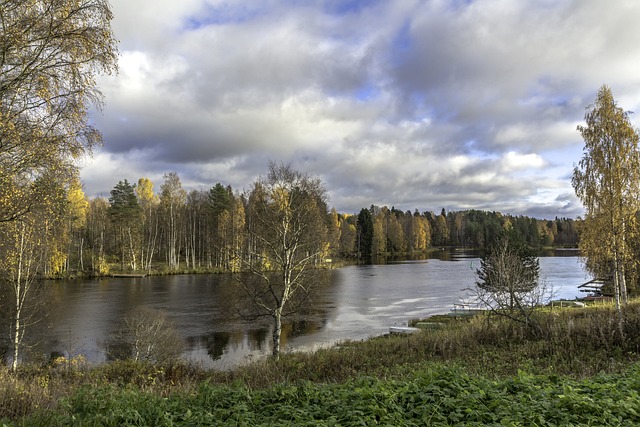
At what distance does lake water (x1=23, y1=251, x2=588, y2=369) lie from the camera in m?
22.9

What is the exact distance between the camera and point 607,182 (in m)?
22.4

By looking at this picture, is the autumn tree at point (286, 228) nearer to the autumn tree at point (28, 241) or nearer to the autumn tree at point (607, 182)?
the autumn tree at point (28, 241)

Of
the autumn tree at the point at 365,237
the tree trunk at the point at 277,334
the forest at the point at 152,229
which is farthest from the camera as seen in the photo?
the autumn tree at the point at 365,237

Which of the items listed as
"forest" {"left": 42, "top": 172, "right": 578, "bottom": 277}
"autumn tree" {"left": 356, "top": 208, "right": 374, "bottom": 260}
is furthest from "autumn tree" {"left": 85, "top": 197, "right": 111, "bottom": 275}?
"autumn tree" {"left": 356, "top": 208, "right": 374, "bottom": 260}

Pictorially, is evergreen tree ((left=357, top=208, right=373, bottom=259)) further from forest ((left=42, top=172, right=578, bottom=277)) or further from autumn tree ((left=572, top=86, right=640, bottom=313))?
autumn tree ((left=572, top=86, right=640, bottom=313))

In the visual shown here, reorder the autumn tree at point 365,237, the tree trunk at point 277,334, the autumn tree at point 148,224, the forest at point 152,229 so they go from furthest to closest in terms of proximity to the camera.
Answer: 1. the autumn tree at point 365,237
2. the autumn tree at point 148,224
3. the forest at point 152,229
4. the tree trunk at point 277,334

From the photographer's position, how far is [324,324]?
95.1 feet

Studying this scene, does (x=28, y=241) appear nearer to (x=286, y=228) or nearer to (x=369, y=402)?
(x=286, y=228)

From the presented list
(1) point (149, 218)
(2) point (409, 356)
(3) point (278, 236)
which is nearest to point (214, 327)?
(3) point (278, 236)

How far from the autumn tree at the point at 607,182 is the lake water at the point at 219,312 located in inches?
142

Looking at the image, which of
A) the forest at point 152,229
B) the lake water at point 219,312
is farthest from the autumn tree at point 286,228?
the forest at point 152,229

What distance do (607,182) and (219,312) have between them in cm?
2613

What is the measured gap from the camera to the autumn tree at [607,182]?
2152cm

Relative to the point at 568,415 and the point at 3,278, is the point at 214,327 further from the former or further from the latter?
the point at 568,415
